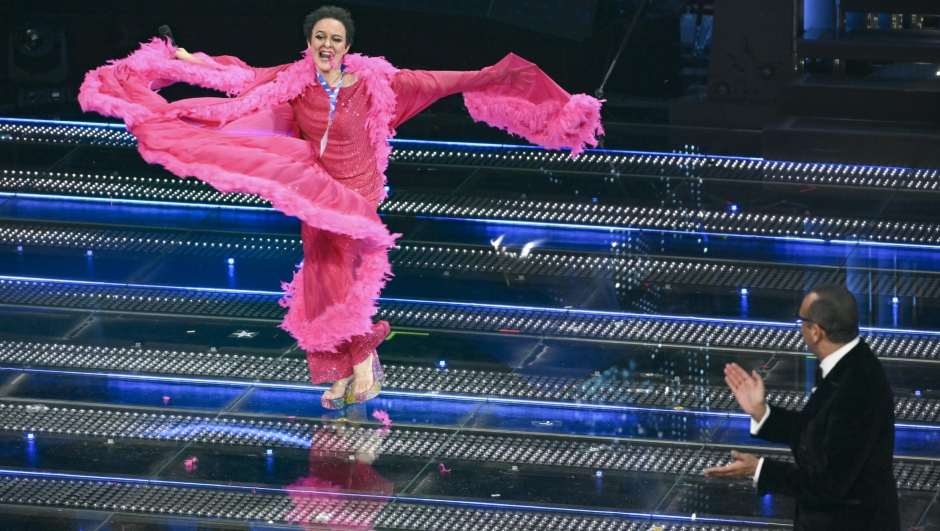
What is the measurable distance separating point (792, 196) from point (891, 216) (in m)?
0.56

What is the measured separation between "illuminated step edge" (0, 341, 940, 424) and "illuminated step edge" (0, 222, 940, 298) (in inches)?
38.7

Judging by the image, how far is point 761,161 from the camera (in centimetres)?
758

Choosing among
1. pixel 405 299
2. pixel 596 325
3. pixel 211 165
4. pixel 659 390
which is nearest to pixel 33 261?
pixel 405 299

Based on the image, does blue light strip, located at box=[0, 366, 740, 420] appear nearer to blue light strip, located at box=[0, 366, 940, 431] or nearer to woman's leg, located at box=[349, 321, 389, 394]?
blue light strip, located at box=[0, 366, 940, 431]

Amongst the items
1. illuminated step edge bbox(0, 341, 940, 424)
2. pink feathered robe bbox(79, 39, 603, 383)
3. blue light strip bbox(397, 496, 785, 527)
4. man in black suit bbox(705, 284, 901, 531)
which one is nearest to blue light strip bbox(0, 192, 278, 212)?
illuminated step edge bbox(0, 341, 940, 424)

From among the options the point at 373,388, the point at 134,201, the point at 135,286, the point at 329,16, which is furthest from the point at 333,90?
the point at 134,201

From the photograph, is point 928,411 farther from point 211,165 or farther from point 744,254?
point 211,165

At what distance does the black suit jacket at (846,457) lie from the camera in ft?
10.4

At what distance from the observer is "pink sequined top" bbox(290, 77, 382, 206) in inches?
197

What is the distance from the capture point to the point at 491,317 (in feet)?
19.8

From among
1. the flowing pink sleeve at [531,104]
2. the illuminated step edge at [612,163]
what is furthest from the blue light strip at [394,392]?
the illuminated step edge at [612,163]

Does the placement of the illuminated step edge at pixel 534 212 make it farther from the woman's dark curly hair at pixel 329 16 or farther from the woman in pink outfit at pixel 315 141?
the woman's dark curly hair at pixel 329 16

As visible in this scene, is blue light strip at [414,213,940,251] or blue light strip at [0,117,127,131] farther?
blue light strip at [0,117,127,131]

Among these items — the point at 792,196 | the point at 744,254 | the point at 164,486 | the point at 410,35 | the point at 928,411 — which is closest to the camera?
the point at 164,486
